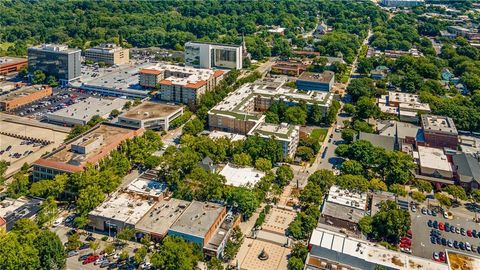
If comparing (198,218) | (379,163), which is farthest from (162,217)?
(379,163)

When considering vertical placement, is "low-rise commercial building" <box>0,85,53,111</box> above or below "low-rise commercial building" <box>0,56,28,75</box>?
below

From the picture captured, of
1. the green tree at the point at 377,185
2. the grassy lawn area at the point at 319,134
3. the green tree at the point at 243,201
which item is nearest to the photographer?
the green tree at the point at 243,201

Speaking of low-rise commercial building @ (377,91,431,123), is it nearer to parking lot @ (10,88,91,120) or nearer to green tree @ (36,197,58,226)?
green tree @ (36,197,58,226)

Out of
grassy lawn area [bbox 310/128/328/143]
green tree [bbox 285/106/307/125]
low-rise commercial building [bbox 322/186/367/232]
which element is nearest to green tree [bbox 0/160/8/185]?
low-rise commercial building [bbox 322/186/367/232]

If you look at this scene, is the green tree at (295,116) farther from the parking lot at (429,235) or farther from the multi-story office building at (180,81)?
the parking lot at (429,235)

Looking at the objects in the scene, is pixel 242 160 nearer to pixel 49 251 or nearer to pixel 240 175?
pixel 240 175

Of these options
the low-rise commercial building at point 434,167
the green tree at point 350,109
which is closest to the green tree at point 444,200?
the low-rise commercial building at point 434,167

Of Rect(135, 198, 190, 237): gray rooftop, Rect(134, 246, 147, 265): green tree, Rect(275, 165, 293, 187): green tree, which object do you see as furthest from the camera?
Rect(275, 165, 293, 187): green tree

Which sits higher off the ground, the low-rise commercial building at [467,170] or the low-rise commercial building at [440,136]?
the low-rise commercial building at [440,136]
